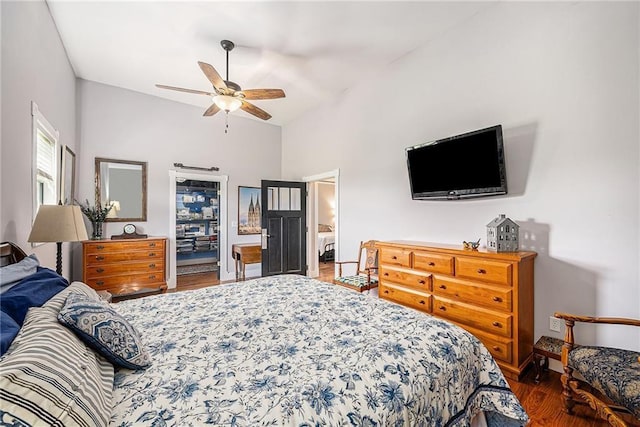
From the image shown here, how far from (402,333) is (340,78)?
3.64m

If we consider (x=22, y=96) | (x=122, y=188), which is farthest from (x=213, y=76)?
(x=122, y=188)

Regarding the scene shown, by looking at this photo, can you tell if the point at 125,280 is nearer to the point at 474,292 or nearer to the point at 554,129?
the point at 474,292

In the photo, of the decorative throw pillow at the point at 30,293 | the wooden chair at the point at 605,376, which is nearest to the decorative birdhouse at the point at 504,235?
the wooden chair at the point at 605,376

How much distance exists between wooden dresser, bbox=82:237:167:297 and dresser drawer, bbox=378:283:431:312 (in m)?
3.29

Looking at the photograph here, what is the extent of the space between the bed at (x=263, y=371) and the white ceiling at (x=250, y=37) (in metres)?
2.65

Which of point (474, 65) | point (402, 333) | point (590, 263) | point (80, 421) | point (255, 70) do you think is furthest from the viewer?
point (255, 70)

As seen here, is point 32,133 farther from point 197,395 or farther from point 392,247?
point 392,247

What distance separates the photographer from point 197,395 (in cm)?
94

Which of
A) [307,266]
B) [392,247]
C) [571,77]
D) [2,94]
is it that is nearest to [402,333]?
[392,247]

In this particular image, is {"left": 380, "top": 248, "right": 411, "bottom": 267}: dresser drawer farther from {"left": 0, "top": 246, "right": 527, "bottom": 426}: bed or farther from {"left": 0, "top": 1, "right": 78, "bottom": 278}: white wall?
{"left": 0, "top": 1, "right": 78, "bottom": 278}: white wall

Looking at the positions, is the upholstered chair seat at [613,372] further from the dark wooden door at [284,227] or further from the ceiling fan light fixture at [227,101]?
the dark wooden door at [284,227]

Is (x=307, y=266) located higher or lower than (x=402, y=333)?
lower

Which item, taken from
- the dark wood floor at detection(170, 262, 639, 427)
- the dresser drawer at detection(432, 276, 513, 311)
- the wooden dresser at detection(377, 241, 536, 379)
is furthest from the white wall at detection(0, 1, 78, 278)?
the dark wood floor at detection(170, 262, 639, 427)

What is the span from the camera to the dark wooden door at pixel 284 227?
16.4 feet
